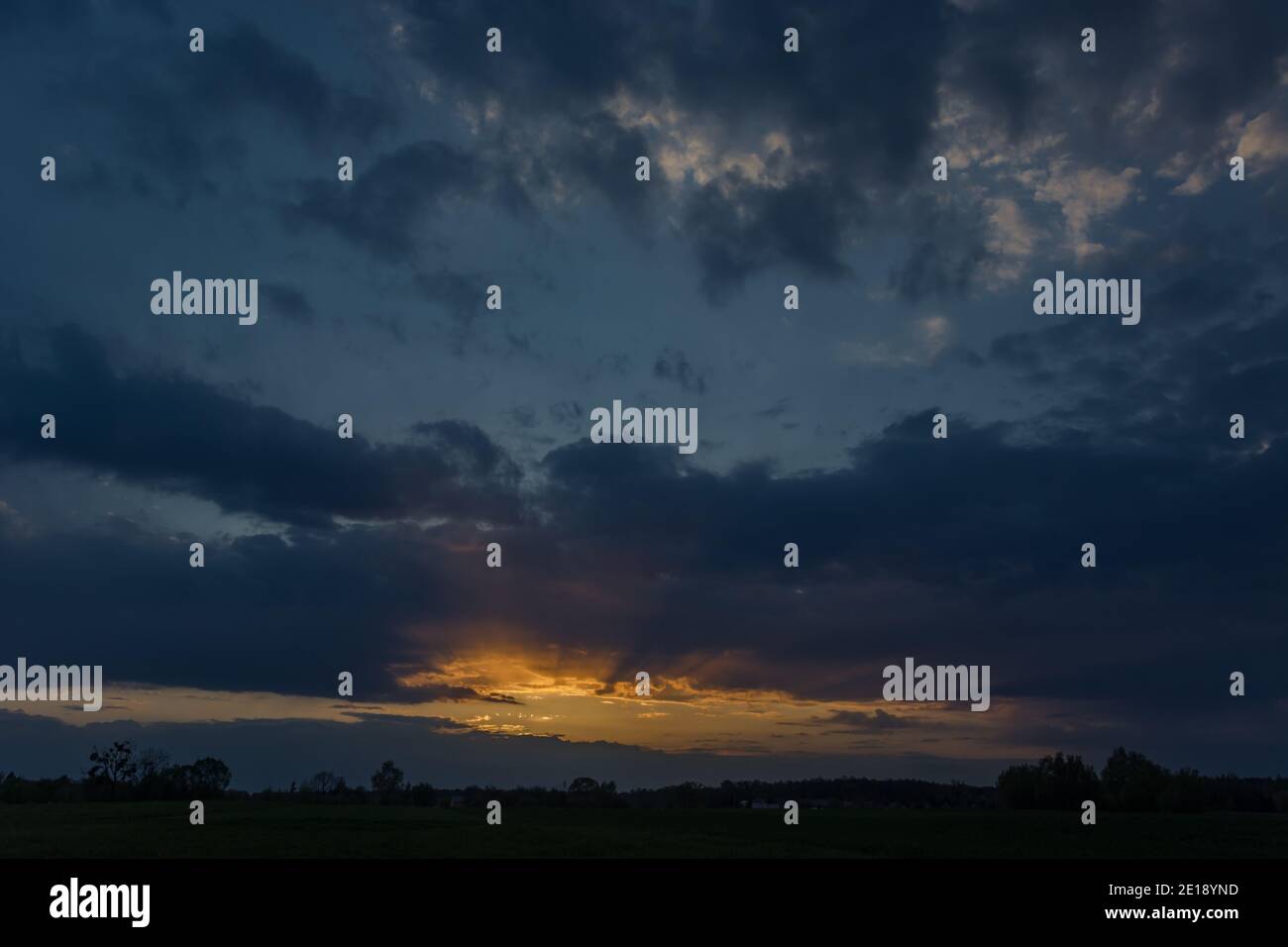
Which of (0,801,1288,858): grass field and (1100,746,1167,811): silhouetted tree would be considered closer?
(0,801,1288,858): grass field

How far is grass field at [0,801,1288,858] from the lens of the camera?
211 ft

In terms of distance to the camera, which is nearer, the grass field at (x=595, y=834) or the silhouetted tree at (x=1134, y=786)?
the grass field at (x=595, y=834)

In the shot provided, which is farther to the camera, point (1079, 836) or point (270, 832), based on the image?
point (1079, 836)

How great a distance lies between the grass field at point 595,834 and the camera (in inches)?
2530

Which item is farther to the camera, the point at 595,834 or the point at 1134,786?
the point at 1134,786

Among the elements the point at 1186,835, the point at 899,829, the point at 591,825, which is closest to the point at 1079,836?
the point at 1186,835

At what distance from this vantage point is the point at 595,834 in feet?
262
